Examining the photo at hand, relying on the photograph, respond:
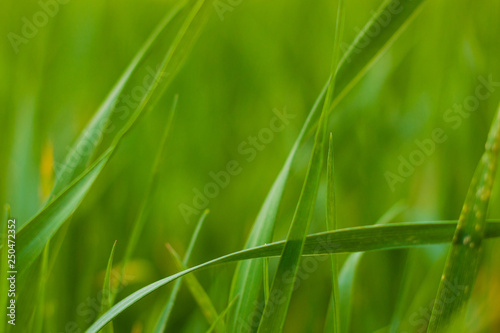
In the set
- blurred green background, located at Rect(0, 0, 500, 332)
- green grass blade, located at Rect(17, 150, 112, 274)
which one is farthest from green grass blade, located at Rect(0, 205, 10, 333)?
blurred green background, located at Rect(0, 0, 500, 332)

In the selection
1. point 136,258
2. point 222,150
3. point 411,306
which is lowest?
point 411,306

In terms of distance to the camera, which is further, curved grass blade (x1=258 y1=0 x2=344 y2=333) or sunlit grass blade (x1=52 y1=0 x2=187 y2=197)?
sunlit grass blade (x1=52 y1=0 x2=187 y2=197)

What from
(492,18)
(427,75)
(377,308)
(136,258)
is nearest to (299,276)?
(377,308)

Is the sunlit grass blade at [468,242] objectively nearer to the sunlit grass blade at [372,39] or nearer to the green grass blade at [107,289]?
the sunlit grass blade at [372,39]

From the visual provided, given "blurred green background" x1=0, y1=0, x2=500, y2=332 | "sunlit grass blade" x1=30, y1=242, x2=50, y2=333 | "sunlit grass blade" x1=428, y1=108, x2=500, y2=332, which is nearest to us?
"sunlit grass blade" x1=428, y1=108, x2=500, y2=332

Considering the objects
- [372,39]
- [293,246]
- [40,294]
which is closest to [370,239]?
[293,246]

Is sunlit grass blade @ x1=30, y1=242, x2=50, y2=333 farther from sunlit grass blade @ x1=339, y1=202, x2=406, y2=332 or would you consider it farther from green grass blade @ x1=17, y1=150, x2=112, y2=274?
sunlit grass blade @ x1=339, y1=202, x2=406, y2=332

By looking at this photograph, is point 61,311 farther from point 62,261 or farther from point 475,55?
point 475,55
